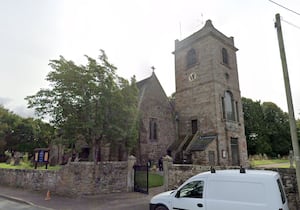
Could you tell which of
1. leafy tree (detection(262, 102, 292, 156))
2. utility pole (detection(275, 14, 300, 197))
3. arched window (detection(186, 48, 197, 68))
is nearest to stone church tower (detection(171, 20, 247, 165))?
arched window (detection(186, 48, 197, 68))

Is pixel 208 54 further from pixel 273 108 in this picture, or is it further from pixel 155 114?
pixel 273 108

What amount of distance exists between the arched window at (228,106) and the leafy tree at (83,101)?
45.1 ft

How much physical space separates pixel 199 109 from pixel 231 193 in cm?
1922

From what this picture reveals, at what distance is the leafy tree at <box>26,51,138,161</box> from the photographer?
14.0 m

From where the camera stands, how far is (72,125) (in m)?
13.9

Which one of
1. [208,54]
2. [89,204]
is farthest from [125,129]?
[208,54]

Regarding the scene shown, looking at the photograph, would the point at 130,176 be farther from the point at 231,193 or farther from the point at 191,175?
the point at 231,193

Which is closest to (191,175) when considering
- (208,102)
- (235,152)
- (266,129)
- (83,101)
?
(83,101)

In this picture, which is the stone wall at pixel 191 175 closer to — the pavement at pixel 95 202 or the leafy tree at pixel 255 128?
the pavement at pixel 95 202

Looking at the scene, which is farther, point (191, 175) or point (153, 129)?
point (153, 129)

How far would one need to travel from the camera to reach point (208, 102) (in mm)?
23734

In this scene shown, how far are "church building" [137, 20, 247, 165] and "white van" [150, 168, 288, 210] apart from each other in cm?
1418

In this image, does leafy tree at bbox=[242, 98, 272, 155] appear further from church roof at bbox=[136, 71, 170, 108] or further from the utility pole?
the utility pole

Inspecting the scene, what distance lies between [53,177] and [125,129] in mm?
5699
